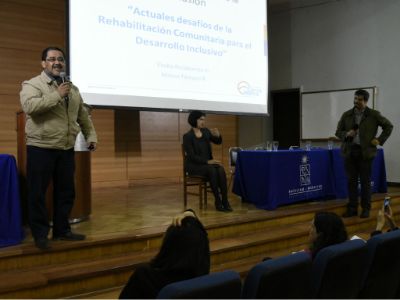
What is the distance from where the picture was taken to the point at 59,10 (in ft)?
19.8

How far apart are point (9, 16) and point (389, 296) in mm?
5365

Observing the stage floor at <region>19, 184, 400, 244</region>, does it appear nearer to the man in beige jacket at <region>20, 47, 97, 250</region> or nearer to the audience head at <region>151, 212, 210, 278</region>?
the man in beige jacket at <region>20, 47, 97, 250</region>

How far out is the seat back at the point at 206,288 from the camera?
1.20 m

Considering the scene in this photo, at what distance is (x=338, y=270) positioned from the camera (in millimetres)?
1743

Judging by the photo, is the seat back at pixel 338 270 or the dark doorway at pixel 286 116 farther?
the dark doorway at pixel 286 116

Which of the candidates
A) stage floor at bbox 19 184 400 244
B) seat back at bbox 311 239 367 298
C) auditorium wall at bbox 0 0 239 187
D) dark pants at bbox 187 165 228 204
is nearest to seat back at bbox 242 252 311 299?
seat back at bbox 311 239 367 298

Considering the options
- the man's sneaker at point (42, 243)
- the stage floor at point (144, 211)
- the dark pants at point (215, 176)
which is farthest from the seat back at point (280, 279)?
the dark pants at point (215, 176)

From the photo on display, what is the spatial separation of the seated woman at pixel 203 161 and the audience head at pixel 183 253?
9.05 ft

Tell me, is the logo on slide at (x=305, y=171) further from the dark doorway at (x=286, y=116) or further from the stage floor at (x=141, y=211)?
the dark doorway at (x=286, y=116)

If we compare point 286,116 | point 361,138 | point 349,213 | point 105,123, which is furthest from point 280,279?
point 286,116

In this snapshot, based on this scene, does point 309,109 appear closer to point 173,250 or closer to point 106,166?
point 106,166

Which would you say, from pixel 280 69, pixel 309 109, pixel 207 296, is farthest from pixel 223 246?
pixel 280 69

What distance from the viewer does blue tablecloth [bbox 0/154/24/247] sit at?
2.86 m

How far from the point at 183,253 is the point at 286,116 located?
721cm
